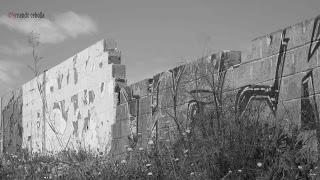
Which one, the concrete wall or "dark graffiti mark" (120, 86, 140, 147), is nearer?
the concrete wall

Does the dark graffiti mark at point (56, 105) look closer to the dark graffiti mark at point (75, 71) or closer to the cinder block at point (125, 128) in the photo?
the dark graffiti mark at point (75, 71)

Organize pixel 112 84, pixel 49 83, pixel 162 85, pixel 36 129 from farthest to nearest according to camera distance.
→ pixel 36 129 < pixel 49 83 < pixel 112 84 < pixel 162 85

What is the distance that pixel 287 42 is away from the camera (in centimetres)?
760

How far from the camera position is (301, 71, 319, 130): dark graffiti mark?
7000 mm

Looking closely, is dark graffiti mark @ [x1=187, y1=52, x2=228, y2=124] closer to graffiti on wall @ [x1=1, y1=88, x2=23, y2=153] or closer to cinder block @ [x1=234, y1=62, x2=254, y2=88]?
cinder block @ [x1=234, y1=62, x2=254, y2=88]

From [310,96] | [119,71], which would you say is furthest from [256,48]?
[119,71]

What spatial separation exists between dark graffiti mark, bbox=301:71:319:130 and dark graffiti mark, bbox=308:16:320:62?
27 cm

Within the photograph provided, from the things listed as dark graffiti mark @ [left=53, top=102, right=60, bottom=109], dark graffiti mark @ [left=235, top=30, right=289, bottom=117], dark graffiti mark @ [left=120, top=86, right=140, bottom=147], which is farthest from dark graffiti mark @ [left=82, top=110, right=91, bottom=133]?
dark graffiti mark @ [left=235, top=30, right=289, bottom=117]

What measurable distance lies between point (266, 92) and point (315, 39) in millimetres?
1176

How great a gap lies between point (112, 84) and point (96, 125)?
57.5 inches

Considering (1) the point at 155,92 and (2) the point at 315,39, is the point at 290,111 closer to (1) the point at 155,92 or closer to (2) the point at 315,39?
(2) the point at 315,39

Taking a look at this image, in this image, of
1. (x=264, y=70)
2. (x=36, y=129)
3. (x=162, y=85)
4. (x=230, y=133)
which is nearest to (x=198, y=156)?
(x=230, y=133)

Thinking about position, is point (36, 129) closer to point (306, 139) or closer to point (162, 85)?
point (162, 85)

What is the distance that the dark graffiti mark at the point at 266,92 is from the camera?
7.68 meters
